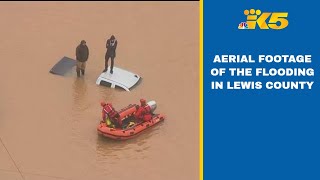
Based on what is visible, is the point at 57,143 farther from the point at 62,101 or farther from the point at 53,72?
the point at 53,72

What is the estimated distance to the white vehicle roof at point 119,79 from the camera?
46.6 feet

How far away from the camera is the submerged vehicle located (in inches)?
474

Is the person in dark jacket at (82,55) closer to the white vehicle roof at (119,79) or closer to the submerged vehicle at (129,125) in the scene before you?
the white vehicle roof at (119,79)

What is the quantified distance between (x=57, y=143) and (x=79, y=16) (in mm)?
7000

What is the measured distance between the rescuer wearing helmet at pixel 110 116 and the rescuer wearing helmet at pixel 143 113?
54 cm

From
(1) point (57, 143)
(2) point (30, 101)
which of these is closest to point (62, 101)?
(2) point (30, 101)

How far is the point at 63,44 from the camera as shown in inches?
643

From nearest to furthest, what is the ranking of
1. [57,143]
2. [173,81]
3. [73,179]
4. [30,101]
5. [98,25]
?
[73,179] < [57,143] < [30,101] < [173,81] < [98,25]
